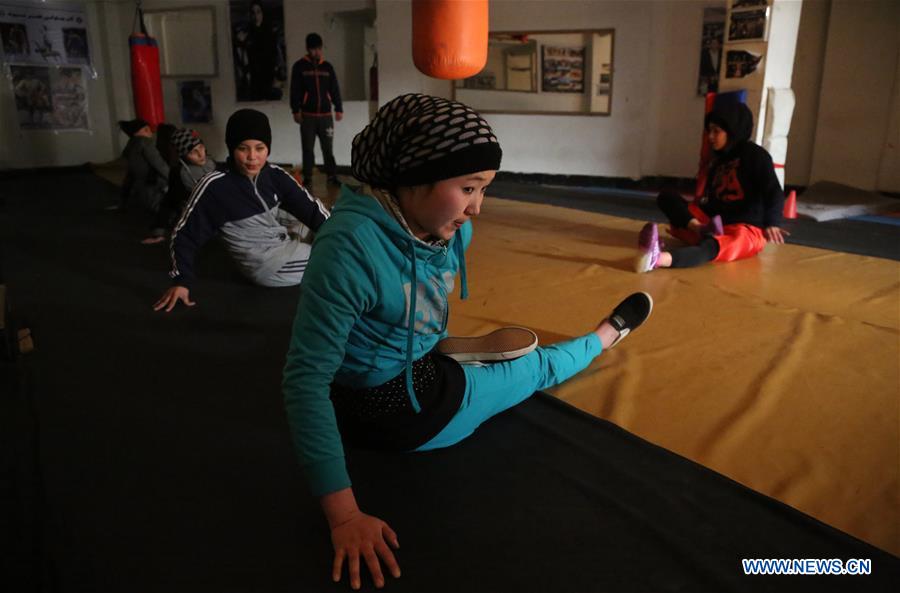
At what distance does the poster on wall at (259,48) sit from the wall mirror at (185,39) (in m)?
0.41

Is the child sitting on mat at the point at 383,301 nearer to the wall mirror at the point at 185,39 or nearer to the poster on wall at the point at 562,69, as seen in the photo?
the poster on wall at the point at 562,69

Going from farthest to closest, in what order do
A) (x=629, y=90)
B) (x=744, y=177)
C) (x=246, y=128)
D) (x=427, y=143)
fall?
(x=629, y=90), (x=744, y=177), (x=246, y=128), (x=427, y=143)

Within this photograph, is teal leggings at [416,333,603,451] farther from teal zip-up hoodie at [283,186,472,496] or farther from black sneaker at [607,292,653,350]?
teal zip-up hoodie at [283,186,472,496]

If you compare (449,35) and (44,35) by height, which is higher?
(44,35)

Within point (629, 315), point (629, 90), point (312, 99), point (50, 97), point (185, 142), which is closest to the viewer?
point (629, 315)

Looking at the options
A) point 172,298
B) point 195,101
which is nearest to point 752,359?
point 172,298

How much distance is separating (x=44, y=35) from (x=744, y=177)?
8.13 m

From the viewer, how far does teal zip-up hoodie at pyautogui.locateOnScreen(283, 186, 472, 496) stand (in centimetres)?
106

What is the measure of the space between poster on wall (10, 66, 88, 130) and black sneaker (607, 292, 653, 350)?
825 centimetres

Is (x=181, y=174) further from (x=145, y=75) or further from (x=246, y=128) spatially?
(x=145, y=75)

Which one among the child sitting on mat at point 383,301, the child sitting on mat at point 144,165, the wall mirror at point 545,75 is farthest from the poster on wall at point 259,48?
the child sitting on mat at point 383,301

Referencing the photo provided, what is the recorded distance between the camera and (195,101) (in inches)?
337

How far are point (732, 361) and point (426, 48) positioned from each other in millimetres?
2382

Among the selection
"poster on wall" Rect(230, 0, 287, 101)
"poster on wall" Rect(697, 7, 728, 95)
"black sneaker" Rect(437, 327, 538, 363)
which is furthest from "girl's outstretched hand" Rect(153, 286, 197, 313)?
"poster on wall" Rect(230, 0, 287, 101)
